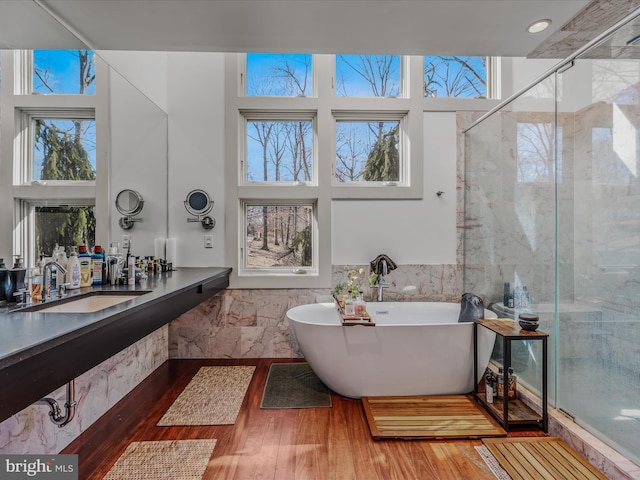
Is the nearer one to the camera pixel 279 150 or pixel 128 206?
pixel 128 206

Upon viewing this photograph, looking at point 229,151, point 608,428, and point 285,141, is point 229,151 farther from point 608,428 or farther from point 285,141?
point 608,428

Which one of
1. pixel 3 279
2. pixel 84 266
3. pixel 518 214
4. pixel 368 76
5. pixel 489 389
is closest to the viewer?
pixel 3 279

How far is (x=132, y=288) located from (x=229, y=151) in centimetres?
172

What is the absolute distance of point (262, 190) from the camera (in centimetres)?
335

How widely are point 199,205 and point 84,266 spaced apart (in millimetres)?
1347

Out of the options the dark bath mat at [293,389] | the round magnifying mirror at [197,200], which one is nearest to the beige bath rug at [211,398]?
the dark bath mat at [293,389]

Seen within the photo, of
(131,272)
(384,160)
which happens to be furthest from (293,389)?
(384,160)

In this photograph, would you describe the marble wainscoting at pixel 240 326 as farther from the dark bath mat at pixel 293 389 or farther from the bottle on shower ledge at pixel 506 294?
the bottle on shower ledge at pixel 506 294

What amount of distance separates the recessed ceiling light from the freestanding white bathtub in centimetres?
196

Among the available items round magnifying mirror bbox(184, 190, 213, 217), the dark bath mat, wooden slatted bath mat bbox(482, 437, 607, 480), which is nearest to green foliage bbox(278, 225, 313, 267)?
round magnifying mirror bbox(184, 190, 213, 217)

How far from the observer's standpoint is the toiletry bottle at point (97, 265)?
2139 millimetres

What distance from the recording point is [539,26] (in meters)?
2.15

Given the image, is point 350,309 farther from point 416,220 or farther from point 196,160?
point 196,160

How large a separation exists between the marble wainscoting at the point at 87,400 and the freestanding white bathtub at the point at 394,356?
128 cm
